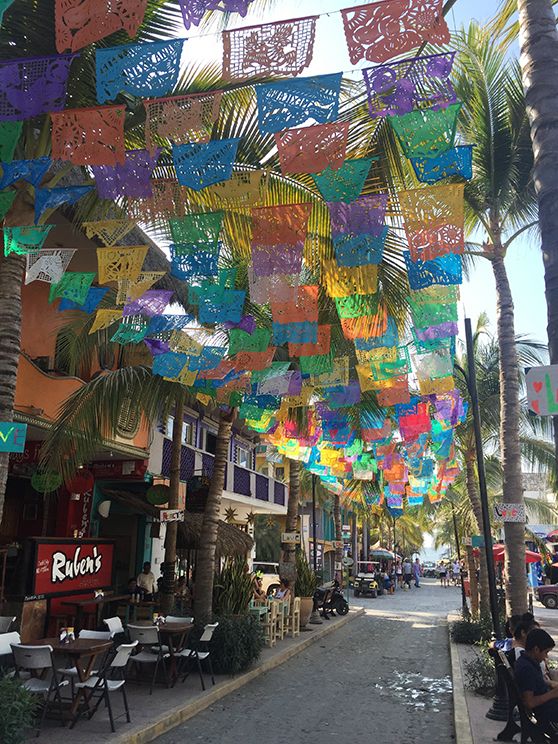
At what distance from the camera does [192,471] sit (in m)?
20.1

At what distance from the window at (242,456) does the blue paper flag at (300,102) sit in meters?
23.7

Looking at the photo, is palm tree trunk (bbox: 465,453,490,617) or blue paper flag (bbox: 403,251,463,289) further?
palm tree trunk (bbox: 465,453,490,617)

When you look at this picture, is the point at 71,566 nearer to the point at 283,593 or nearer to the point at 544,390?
the point at 283,593

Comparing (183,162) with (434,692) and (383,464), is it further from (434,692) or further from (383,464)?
(383,464)

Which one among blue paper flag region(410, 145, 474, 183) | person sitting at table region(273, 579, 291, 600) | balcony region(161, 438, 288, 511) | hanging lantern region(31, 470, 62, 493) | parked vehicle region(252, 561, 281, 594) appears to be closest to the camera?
blue paper flag region(410, 145, 474, 183)

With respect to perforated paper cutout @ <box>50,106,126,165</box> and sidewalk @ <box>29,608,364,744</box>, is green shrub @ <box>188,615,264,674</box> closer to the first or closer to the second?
sidewalk @ <box>29,608,364,744</box>

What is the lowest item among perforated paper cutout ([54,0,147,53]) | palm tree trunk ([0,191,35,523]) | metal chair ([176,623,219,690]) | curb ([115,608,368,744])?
curb ([115,608,368,744])

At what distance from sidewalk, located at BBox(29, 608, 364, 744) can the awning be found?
237 inches

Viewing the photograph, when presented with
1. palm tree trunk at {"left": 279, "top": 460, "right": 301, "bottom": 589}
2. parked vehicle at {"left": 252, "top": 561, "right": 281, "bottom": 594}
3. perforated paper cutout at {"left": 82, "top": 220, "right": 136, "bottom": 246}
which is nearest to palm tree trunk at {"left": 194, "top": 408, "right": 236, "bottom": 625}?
perforated paper cutout at {"left": 82, "top": 220, "right": 136, "bottom": 246}

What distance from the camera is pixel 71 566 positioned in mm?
12125

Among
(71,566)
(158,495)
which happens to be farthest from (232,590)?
(158,495)

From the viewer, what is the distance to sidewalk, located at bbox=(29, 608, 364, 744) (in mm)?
6766

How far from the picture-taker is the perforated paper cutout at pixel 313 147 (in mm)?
5352

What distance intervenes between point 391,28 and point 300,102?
0.87 metres
